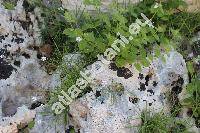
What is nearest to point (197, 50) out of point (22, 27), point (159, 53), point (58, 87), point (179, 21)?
point (179, 21)

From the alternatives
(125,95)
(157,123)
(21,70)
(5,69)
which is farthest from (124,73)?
(5,69)

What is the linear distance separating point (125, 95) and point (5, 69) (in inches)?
57.2

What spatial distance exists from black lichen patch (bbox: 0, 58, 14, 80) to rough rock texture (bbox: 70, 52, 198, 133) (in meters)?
0.89

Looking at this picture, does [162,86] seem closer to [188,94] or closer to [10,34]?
[188,94]

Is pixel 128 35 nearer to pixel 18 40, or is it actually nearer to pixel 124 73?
Result: pixel 124 73

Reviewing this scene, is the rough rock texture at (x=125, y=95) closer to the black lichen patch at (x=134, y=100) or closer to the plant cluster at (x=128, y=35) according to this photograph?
the black lichen patch at (x=134, y=100)

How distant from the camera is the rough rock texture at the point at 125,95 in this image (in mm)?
4398

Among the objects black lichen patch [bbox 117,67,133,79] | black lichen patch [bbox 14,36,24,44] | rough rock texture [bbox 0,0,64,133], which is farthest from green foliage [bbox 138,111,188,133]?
black lichen patch [bbox 14,36,24,44]

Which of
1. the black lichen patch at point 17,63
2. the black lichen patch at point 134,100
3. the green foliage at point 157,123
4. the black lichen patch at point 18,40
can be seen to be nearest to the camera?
the green foliage at point 157,123

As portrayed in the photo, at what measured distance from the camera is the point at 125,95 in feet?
14.9

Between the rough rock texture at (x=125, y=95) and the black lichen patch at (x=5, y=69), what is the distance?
2.92 ft

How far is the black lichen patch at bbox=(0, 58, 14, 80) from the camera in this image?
4844 millimetres

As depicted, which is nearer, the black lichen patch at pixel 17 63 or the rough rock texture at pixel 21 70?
the rough rock texture at pixel 21 70

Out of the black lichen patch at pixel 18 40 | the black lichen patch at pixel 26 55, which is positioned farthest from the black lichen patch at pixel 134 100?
the black lichen patch at pixel 18 40
